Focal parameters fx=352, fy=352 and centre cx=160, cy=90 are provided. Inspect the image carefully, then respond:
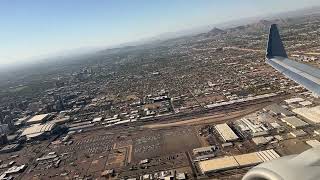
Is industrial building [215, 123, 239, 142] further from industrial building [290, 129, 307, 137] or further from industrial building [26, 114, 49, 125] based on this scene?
industrial building [26, 114, 49, 125]

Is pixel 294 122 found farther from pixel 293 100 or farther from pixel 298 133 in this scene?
pixel 293 100

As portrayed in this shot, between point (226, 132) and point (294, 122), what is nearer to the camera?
point (294, 122)

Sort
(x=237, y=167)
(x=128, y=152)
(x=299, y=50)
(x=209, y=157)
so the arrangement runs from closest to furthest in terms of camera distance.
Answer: (x=237, y=167), (x=209, y=157), (x=128, y=152), (x=299, y=50)

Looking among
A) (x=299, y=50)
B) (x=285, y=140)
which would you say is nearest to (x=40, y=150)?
(x=285, y=140)

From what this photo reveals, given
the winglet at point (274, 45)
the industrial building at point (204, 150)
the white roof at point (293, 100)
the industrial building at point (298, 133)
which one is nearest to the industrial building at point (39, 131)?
the industrial building at point (204, 150)

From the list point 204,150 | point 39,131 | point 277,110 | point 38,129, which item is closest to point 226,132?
point 204,150

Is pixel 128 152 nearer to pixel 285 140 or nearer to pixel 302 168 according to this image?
pixel 285 140
